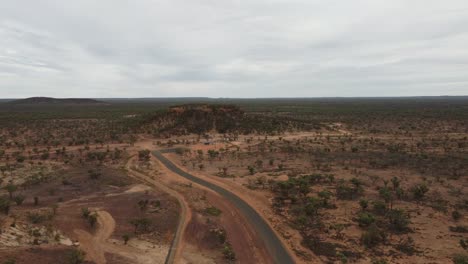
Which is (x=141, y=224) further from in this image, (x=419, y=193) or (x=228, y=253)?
(x=419, y=193)

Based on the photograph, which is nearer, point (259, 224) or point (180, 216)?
point (259, 224)

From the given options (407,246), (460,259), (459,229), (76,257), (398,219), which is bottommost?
(407,246)

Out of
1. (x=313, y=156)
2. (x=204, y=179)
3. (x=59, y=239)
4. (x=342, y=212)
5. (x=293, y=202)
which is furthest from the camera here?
(x=313, y=156)

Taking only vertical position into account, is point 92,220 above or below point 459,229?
above

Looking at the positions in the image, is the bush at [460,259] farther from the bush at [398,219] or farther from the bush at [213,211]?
the bush at [213,211]

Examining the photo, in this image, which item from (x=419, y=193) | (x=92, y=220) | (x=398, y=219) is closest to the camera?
(x=92, y=220)

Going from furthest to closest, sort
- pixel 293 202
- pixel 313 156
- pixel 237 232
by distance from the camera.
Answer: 1. pixel 313 156
2. pixel 293 202
3. pixel 237 232

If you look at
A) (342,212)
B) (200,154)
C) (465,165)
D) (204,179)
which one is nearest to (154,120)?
(200,154)

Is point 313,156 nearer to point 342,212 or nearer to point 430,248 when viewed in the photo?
point 342,212

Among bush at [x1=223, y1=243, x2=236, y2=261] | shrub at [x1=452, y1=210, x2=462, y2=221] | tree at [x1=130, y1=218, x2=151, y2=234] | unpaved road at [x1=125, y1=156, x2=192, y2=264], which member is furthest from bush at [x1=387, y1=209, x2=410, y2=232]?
tree at [x1=130, y1=218, x2=151, y2=234]

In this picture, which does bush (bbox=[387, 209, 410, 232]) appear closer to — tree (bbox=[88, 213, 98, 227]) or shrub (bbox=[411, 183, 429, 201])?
shrub (bbox=[411, 183, 429, 201])

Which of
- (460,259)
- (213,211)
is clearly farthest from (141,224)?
(460,259)
